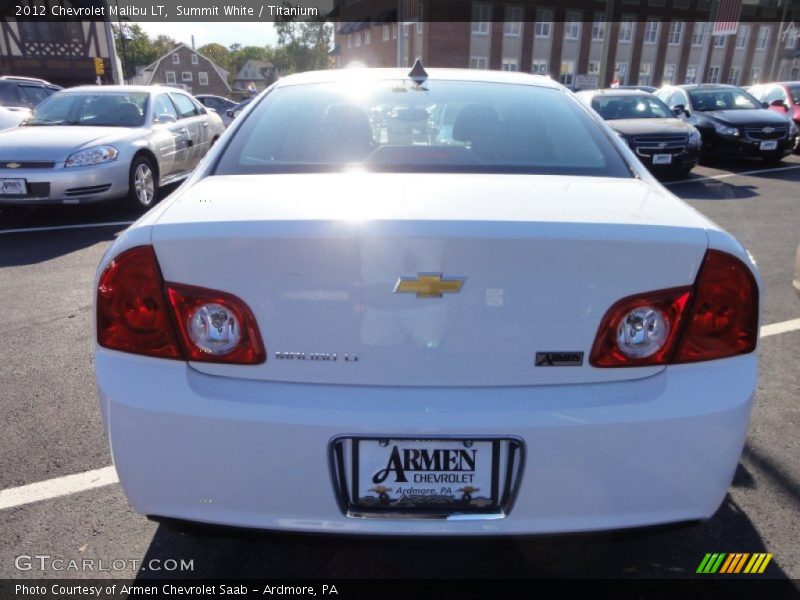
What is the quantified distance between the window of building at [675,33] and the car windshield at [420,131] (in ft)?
179

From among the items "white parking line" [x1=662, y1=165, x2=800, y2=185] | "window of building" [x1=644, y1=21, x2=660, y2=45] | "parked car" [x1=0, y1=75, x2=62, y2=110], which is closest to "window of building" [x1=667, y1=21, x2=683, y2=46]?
"window of building" [x1=644, y1=21, x2=660, y2=45]

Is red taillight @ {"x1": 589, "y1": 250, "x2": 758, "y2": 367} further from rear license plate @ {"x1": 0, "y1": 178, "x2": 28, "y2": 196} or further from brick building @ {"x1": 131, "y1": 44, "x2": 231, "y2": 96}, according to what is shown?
brick building @ {"x1": 131, "y1": 44, "x2": 231, "y2": 96}

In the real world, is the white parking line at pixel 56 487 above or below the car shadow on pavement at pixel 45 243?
above

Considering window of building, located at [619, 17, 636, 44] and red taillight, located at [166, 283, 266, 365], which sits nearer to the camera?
red taillight, located at [166, 283, 266, 365]

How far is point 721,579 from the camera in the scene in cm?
199

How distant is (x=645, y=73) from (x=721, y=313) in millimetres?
54526

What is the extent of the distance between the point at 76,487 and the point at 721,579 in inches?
92.8

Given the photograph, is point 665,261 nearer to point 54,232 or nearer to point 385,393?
point 385,393

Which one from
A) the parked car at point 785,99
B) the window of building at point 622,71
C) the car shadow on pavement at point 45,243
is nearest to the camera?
the car shadow on pavement at point 45,243

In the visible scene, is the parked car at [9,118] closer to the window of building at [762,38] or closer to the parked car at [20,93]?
the parked car at [20,93]

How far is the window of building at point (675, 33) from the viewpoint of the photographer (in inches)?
1925

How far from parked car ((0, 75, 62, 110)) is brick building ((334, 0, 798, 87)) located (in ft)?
92.7

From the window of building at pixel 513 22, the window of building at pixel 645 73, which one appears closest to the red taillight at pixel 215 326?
the window of building at pixel 513 22

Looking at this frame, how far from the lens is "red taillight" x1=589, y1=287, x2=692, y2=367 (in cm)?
151
